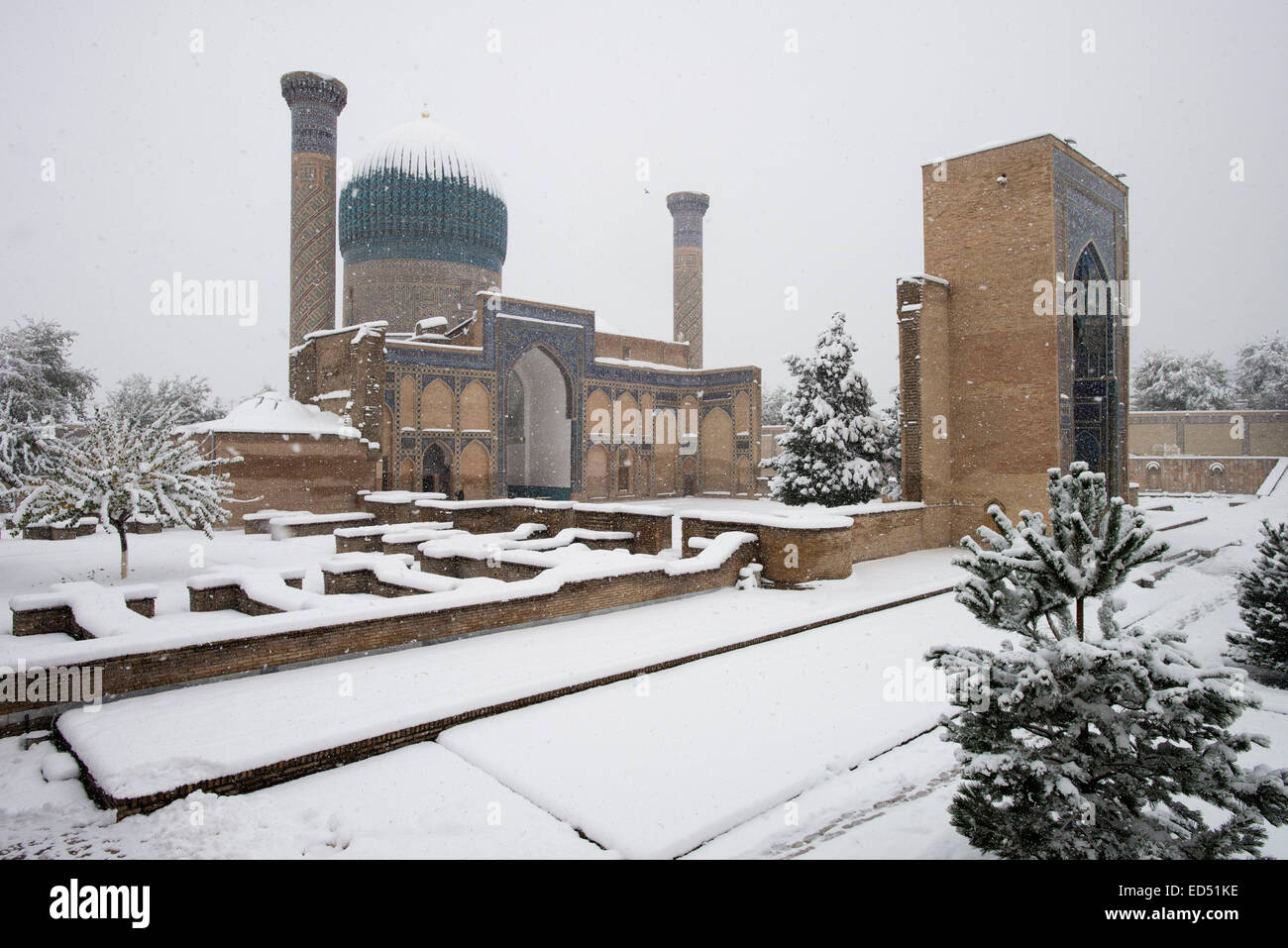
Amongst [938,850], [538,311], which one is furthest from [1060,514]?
[538,311]

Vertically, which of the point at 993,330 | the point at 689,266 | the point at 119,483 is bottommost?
the point at 119,483

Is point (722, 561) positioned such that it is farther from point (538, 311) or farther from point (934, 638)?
point (538, 311)

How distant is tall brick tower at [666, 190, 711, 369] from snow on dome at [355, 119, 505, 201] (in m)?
9.10

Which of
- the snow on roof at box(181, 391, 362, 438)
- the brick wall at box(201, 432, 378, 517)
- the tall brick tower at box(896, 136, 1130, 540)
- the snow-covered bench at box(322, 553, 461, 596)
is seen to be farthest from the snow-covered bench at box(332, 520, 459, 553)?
the tall brick tower at box(896, 136, 1130, 540)

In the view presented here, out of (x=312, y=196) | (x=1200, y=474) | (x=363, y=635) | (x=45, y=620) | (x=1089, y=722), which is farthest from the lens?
(x=1200, y=474)

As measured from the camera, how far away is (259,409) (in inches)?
791

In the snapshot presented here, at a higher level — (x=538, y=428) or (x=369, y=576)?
(x=538, y=428)

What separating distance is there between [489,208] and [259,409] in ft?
43.5

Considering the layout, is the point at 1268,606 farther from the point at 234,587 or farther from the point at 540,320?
Answer: the point at 540,320

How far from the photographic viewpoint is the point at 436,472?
24000 millimetres

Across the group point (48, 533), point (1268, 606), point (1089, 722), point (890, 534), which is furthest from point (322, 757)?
point (48, 533)

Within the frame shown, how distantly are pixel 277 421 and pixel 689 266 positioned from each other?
805 inches

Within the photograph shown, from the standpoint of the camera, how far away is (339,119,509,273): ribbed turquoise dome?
90.5 feet

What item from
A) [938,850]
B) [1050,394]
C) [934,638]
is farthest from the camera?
[1050,394]
